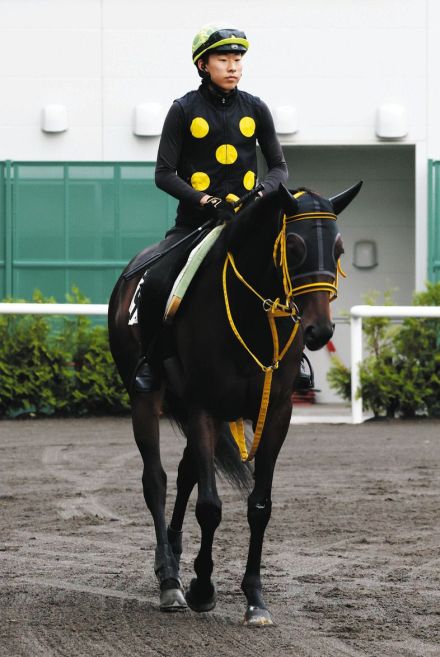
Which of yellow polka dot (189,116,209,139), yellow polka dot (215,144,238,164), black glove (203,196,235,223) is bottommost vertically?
black glove (203,196,235,223)

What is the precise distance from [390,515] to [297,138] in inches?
325

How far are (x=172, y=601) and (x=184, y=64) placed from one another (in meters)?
11.1

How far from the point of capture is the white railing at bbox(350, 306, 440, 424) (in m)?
14.1

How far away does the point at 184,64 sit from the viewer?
16.2m

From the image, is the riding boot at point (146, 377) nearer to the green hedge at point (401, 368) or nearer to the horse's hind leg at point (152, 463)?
the horse's hind leg at point (152, 463)

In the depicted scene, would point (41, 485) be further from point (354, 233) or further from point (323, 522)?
point (354, 233)

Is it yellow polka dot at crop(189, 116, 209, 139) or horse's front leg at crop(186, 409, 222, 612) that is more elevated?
yellow polka dot at crop(189, 116, 209, 139)

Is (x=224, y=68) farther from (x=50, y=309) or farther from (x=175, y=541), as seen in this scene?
(x=50, y=309)

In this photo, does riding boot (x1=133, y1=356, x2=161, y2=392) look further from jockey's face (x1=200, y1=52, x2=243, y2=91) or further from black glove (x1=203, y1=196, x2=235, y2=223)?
jockey's face (x1=200, y1=52, x2=243, y2=91)

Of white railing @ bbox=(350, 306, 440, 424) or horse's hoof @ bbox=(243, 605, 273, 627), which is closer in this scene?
horse's hoof @ bbox=(243, 605, 273, 627)

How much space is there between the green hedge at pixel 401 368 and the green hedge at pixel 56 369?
7.86 feet

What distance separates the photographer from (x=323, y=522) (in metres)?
8.35

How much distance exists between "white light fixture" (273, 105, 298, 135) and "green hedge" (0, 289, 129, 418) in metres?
3.13

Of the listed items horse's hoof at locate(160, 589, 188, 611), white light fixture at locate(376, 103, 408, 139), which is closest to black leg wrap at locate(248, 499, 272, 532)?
horse's hoof at locate(160, 589, 188, 611)
